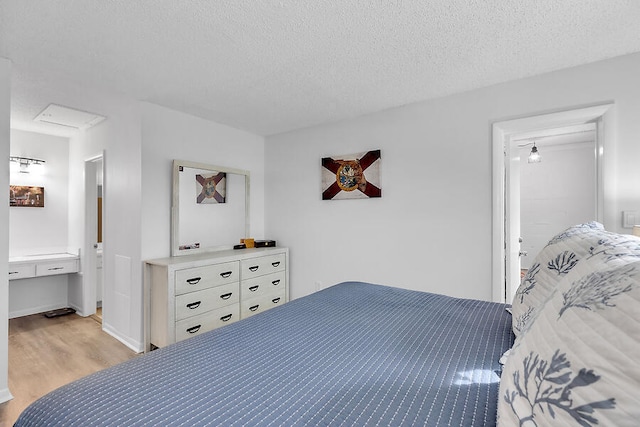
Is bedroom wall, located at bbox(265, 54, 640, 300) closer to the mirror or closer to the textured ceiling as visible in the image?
the textured ceiling

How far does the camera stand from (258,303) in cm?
352

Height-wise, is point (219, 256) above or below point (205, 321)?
above

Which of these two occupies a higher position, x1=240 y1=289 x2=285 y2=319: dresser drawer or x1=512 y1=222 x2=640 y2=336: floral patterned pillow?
x1=512 y1=222 x2=640 y2=336: floral patterned pillow

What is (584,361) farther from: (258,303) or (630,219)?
(258,303)

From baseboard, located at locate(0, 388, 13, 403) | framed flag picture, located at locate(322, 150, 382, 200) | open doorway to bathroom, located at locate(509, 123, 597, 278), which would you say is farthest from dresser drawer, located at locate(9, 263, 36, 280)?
open doorway to bathroom, located at locate(509, 123, 597, 278)

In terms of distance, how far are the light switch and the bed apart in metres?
1.21

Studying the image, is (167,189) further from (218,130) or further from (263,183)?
(263,183)

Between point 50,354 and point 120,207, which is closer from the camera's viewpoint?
point 50,354

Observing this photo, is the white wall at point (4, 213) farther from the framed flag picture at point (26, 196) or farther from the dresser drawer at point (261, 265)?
the framed flag picture at point (26, 196)

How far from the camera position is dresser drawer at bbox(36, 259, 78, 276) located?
365 centimetres

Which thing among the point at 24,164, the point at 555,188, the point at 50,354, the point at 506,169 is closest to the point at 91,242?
the point at 24,164

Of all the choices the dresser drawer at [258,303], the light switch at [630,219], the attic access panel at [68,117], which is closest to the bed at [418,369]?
the light switch at [630,219]

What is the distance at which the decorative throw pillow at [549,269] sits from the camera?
104cm

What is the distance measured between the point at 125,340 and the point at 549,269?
358 cm
